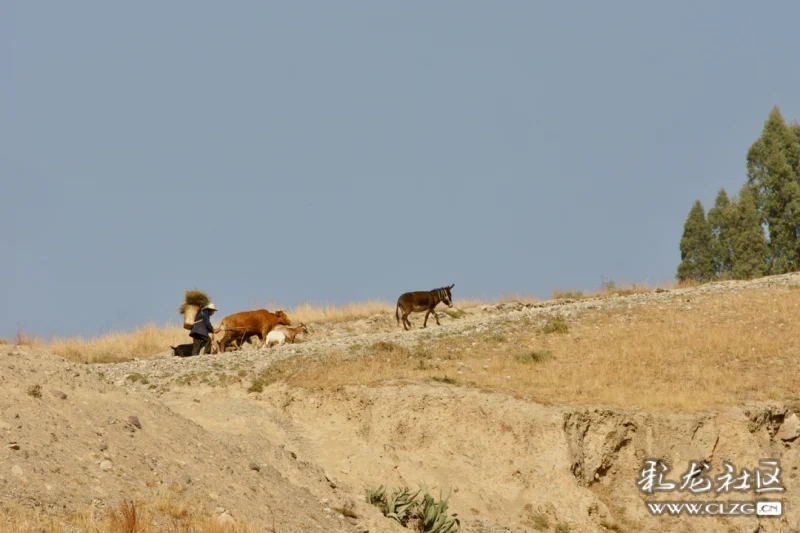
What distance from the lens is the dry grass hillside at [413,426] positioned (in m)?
15.9

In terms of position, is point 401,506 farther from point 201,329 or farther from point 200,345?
point 200,345

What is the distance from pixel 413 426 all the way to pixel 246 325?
34.9 ft

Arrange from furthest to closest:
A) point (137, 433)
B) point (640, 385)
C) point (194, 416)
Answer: point (640, 385) → point (194, 416) → point (137, 433)

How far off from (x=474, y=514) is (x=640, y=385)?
6.10 metres

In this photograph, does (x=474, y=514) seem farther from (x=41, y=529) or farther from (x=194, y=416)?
(x=41, y=529)

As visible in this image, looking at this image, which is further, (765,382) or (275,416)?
(765,382)

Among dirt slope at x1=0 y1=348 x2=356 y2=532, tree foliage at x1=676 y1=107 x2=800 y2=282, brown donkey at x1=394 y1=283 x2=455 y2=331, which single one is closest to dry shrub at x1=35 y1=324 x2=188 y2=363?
brown donkey at x1=394 y1=283 x2=455 y2=331

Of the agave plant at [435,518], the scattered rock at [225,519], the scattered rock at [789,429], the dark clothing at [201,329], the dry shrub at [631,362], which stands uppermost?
the dark clothing at [201,329]

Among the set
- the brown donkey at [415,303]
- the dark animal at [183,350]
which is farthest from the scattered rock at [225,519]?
the brown donkey at [415,303]

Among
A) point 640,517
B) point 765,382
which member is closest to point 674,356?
point 765,382

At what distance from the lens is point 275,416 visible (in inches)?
892

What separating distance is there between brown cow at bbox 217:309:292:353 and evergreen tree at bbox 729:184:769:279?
2957 cm

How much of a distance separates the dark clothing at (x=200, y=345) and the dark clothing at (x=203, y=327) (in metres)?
0.16

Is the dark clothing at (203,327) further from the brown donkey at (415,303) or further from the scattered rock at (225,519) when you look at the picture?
the scattered rock at (225,519)
